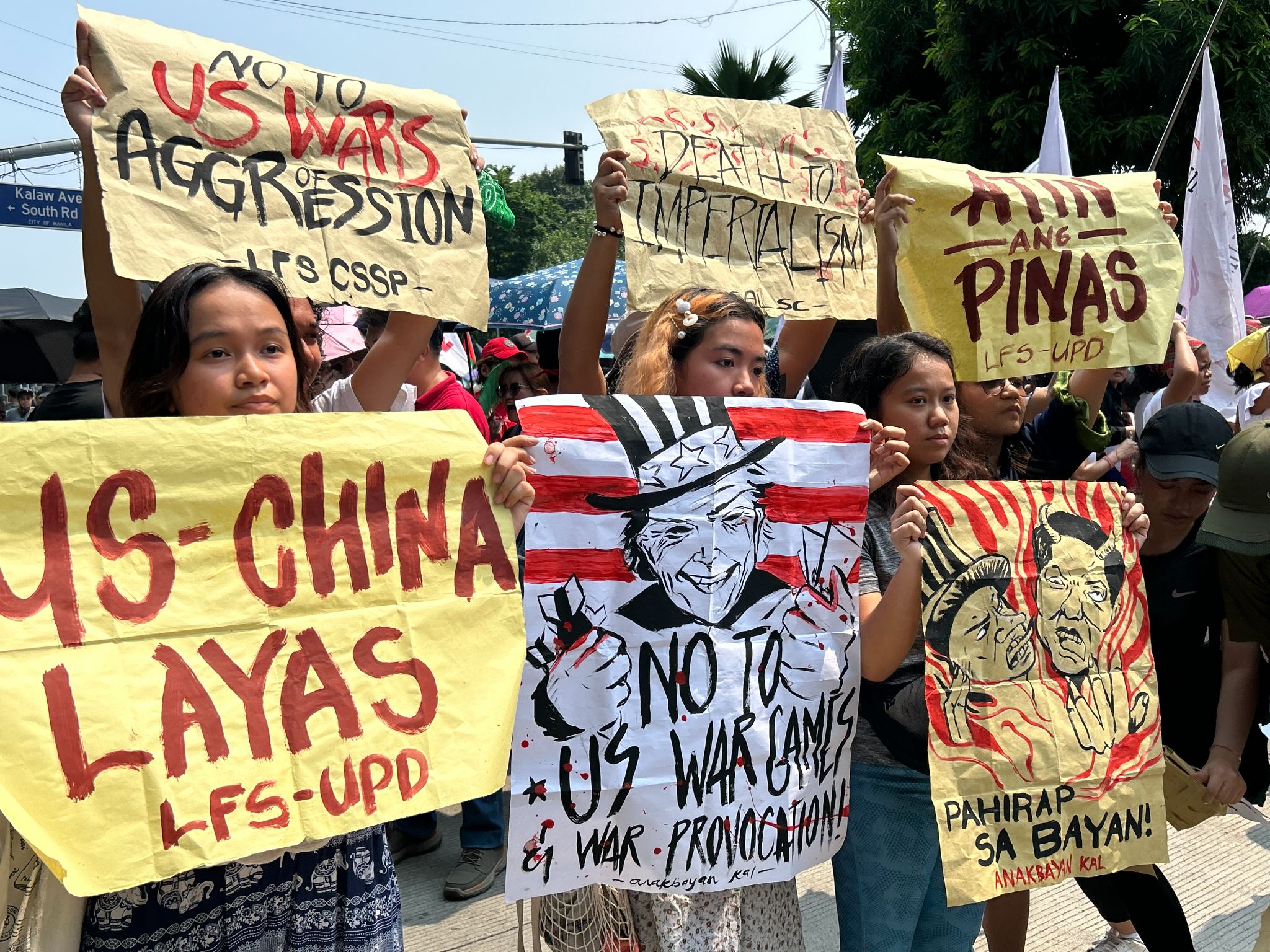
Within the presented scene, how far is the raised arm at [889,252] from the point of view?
238 centimetres

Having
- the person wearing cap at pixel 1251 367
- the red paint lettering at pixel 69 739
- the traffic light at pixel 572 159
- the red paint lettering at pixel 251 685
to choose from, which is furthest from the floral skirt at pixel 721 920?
the traffic light at pixel 572 159

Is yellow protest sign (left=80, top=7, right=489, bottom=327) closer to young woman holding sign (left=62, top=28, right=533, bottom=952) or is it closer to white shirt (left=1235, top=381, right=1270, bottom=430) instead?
young woman holding sign (left=62, top=28, right=533, bottom=952)

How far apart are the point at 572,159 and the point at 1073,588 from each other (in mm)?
16518

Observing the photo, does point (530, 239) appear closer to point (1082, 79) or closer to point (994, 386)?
point (1082, 79)

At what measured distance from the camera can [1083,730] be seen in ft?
7.12

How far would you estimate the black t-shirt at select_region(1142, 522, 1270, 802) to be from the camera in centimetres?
251

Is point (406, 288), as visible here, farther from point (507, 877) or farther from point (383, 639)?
point (507, 877)

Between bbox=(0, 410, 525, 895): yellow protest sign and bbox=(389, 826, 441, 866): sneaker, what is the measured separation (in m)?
2.18

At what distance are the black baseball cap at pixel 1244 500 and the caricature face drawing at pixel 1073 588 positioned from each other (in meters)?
0.28

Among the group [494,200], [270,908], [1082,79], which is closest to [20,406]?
[494,200]

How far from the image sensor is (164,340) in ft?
5.76

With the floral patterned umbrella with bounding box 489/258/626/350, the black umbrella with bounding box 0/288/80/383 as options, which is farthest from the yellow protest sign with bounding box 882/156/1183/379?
the black umbrella with bounding box 0/288/80/383

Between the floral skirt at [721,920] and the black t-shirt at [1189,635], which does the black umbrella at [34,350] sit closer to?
the floral skirt at [721,920]

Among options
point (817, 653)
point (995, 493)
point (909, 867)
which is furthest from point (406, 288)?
point (909, 867)
